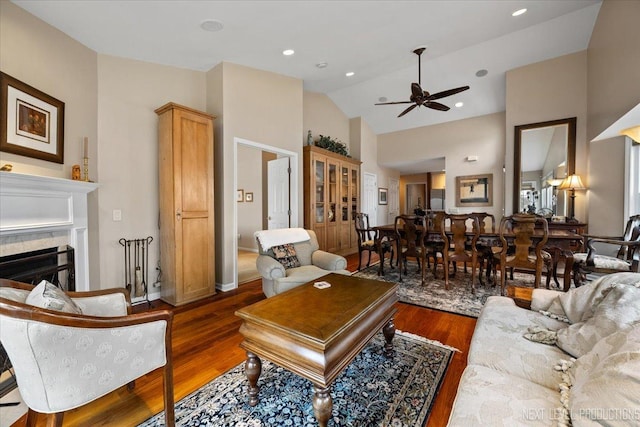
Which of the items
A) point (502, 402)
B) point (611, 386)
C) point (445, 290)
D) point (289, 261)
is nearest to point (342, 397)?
point (502, 402)

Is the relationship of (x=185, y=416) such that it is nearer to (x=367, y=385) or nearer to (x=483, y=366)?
(x=367, y=385)

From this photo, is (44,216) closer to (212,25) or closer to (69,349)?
(69,349)

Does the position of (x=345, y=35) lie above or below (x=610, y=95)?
above

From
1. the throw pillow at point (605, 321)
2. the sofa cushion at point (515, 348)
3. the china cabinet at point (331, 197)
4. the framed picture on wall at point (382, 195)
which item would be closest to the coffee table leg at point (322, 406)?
the sofa cushion at point (515, 348)

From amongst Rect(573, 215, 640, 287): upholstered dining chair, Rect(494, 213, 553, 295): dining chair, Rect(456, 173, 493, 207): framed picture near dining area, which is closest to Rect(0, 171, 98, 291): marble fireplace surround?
Rect(494, 213, 553, 295): dining chair

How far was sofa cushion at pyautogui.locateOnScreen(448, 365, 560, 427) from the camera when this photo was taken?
91cm

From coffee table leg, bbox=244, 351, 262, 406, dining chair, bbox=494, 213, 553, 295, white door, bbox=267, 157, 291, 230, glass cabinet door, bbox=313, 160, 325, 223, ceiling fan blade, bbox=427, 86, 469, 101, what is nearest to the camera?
coffee table leg, bbox=244, 351, 262, 406

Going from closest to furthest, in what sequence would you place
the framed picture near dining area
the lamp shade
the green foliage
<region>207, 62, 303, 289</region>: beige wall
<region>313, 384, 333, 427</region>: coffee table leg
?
<region>313, 384, 333, 427</region>: coffee table leg, <region>207, 62, 303, 289</region>: beige wall, the lamp shade, the green foliage, the framed picture near dining area

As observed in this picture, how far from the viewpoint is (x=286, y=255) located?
3.21 metres

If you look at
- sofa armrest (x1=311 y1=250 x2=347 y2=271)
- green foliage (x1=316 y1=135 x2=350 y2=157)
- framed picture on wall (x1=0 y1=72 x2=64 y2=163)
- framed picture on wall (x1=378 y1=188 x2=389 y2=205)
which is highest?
green foliage (x1=316 y1=135 x2=350 y2=157)

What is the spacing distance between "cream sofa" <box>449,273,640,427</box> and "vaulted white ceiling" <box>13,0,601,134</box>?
126 inches

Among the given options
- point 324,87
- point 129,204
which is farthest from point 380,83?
point 129,204

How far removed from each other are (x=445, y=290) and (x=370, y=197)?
3926mm

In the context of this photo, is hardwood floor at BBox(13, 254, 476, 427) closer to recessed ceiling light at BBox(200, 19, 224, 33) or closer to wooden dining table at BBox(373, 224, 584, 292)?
wooden dining table at BBox(373, 224, 584, 292)
